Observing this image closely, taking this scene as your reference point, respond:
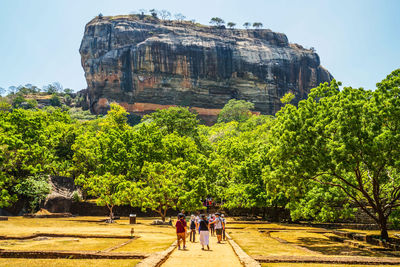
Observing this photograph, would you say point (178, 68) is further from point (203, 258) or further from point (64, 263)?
point (64, 263)

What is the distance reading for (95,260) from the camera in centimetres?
977

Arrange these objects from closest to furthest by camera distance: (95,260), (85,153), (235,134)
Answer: (95,260) < (85,153) < (235,134)

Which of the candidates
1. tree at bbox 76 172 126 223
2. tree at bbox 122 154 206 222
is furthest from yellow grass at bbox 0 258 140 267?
tree at bbox 76 172 126 223

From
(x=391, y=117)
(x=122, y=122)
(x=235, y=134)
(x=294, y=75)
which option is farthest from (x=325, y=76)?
(x=391, y=117)

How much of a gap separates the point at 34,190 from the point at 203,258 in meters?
24.3

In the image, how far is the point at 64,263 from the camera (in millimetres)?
9266

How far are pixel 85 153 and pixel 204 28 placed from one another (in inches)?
2737

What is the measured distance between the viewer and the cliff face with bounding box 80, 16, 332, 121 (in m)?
84.4

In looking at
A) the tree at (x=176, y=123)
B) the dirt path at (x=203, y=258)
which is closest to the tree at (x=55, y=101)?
the tree at (x=176, y=123)

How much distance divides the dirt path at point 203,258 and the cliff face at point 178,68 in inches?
2972

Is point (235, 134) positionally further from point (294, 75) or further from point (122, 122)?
point (294, 75)

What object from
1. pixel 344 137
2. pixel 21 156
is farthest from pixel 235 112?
pixel 344 137

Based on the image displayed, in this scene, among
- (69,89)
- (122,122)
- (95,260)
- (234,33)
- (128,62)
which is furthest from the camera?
(69,89)

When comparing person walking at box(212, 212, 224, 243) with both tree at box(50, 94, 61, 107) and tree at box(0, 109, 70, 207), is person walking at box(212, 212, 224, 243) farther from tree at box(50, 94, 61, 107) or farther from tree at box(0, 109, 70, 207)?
tree at box(50, 94, 61, 107)
